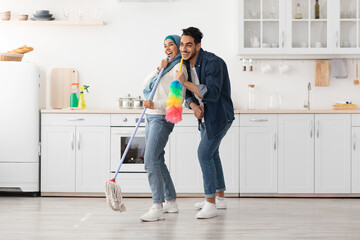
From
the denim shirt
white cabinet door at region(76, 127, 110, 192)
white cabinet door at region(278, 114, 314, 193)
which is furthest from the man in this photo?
white cabinet door at region(76, 127, 110, 192)

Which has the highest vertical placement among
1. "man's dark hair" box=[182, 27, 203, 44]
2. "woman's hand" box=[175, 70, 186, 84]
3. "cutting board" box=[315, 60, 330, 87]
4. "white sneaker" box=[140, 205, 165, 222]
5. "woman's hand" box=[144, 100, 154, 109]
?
"man's dark hair" box=[182, 27, 203, 44]

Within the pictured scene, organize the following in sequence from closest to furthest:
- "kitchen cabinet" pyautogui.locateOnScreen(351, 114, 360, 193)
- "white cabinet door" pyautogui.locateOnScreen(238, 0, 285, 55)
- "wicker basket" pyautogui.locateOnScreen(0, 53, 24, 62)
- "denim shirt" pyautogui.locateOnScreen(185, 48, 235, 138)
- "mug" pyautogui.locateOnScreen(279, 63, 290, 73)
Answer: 1. "denim shirt" pyautogui.locateOnScreen(185, 48, 235, 138)
2. "kitchen cabinet" pyautogui.locateOnScreen(351, 114, 360, 193)
3. "wicker basket" pyautogui.locateOnScreen(0, 53, 24, 62)
4. "white cabinet door" pyautogui.locateOnScreen(238, 0, 285, 55)
5. "mug" pyautogui.locateOnScreen(279, 63, 290, 73)

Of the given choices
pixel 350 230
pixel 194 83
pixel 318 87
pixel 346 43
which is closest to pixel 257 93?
pixel 318 87

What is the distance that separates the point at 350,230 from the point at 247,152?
60.2 inches

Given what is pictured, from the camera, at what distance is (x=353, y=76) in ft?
16.9

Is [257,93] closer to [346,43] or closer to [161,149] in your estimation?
[346,43]

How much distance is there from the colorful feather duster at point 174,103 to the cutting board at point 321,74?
2.32 m

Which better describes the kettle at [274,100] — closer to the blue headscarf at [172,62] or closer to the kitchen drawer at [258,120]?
the kitchen drawer at [258,120]

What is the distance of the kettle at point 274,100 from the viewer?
16.8 ft

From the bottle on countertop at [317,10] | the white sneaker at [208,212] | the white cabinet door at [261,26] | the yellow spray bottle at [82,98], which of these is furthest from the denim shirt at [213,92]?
the bottle on countertop at [317,10]

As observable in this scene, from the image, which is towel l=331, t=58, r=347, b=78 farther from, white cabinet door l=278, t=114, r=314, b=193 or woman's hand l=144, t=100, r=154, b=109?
woman's hand l=144, t=100, r=154, b=109

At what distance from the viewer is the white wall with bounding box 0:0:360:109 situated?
5.16 metres

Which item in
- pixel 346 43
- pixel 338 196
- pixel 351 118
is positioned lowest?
pixel 338 196

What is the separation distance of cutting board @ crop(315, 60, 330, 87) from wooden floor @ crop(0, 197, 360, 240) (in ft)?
4.08
